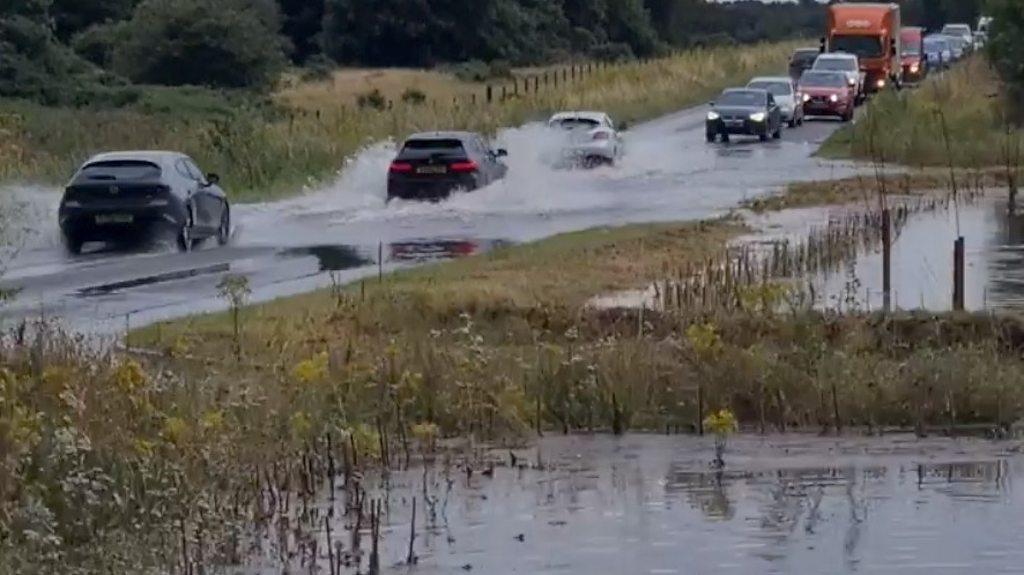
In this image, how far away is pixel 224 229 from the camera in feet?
118

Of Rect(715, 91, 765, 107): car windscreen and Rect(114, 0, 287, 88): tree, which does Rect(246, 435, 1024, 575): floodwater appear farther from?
Rect(114, 0, 287, 88): tree

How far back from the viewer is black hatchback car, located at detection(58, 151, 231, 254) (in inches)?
1318

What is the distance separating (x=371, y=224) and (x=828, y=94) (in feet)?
115

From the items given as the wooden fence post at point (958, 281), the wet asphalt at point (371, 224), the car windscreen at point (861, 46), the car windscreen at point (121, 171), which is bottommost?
the wet asphalt at point (371, 224)

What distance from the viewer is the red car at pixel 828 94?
2788 inches

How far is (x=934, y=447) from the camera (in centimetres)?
1512

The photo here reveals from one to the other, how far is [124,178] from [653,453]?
20173 millimetres

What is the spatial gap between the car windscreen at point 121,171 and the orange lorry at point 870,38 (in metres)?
44.5

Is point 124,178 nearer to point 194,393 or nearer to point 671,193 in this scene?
point 671,193

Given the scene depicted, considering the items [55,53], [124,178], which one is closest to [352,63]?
[55,53]

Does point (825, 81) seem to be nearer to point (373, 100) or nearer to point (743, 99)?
point (743, 99)

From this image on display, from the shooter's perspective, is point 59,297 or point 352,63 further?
point 352,63

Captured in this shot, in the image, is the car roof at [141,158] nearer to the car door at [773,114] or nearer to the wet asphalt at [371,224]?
the wet asphalt at [371,224]

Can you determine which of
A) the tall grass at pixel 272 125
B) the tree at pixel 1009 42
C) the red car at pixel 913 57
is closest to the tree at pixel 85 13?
the tall grass at pixel 272 125
